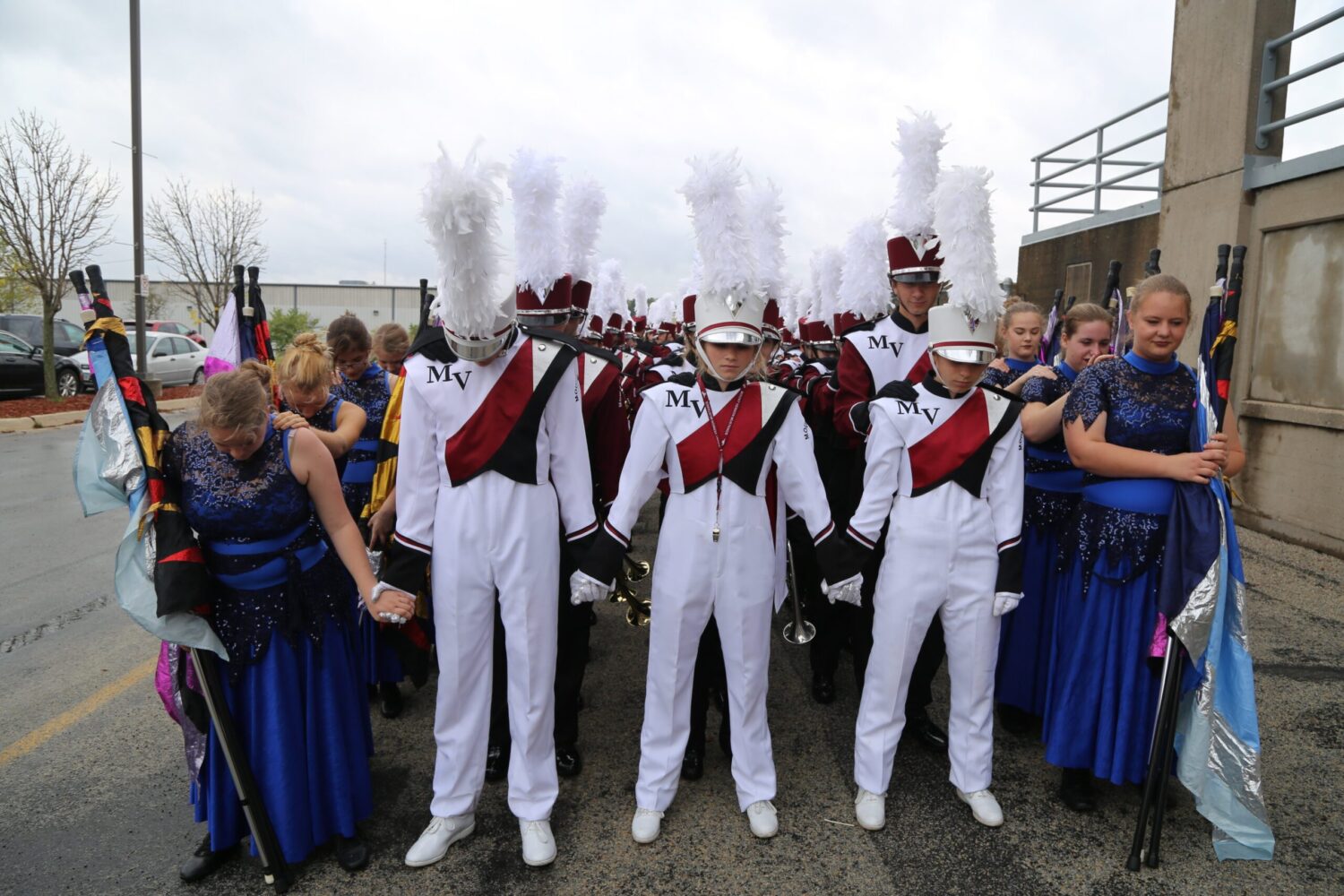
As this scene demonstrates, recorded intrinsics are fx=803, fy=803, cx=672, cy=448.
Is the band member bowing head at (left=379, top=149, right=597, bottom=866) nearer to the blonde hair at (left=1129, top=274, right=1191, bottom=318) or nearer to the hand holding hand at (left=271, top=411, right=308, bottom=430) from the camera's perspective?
the hand holding hand at (left=271, top=411, right=308, bottom=430)

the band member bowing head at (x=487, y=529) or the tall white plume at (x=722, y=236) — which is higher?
the tall white plume at (x=722, y=236)

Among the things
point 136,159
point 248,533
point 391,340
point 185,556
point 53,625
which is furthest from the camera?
point 136,159

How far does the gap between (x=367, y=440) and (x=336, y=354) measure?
19.6 inches

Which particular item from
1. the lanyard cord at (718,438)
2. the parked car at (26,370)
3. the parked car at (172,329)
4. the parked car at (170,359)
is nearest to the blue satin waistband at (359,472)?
the lanyard cord at (718,438)

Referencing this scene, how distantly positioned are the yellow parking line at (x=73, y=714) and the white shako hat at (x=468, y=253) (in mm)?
3015

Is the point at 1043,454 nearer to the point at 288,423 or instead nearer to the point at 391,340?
the point at 288,423

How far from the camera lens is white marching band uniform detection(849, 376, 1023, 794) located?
10.5ft

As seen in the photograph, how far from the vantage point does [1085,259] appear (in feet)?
37.0

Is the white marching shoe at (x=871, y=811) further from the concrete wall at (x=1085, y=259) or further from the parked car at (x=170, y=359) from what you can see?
the parked car at (x=170, y=359)

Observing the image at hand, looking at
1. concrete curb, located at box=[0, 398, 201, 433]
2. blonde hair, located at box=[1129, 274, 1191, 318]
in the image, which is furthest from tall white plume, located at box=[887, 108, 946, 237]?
concrete curb, located at box=[0, 398, 201, 433]

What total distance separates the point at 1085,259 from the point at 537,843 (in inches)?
440

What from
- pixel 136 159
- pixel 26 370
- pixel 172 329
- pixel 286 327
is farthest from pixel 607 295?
pixel 286 327

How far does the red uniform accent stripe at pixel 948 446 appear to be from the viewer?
321cm

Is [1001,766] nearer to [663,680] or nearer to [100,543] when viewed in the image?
[663,680]
